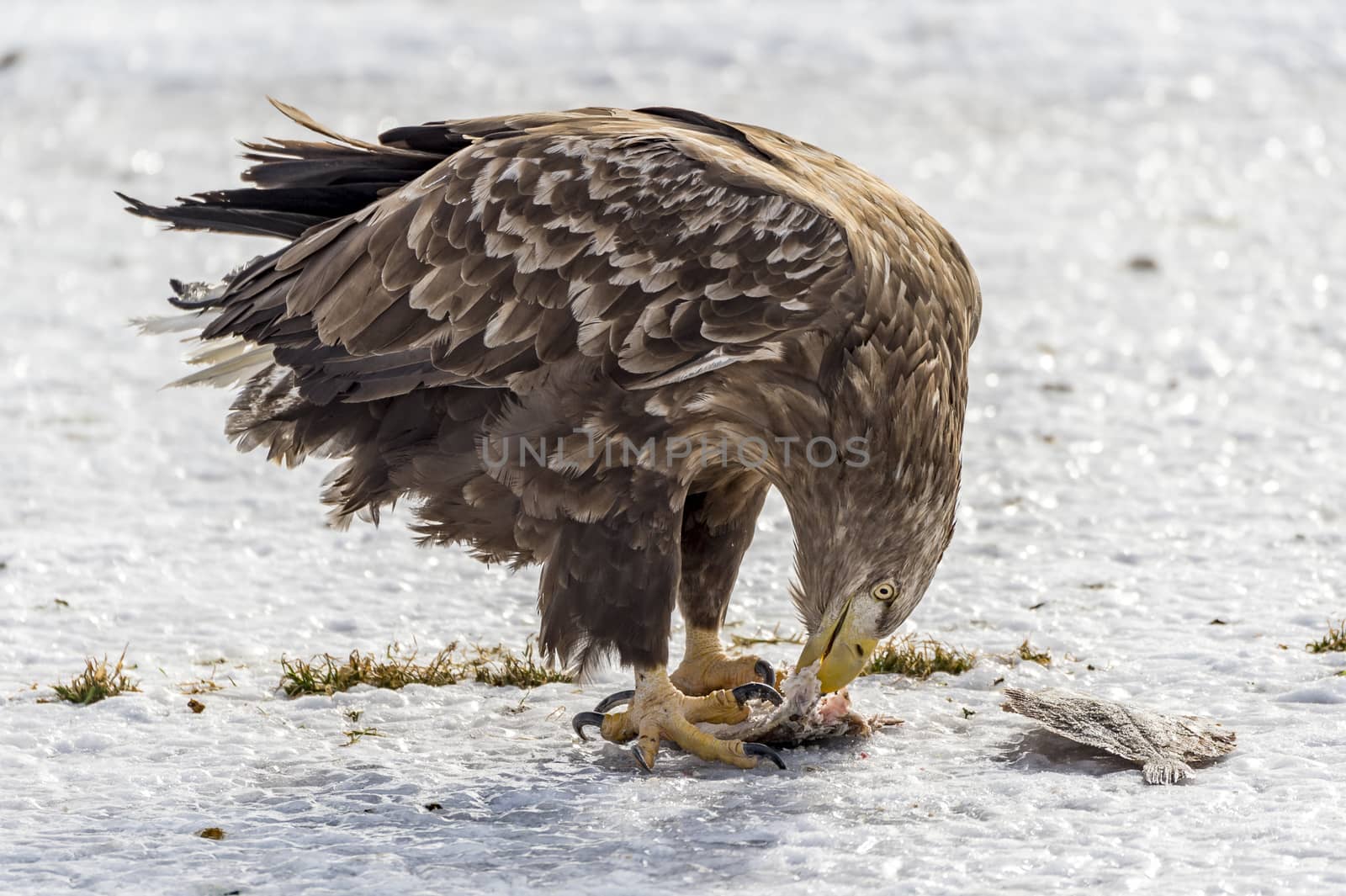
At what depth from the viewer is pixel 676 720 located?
15.1 ft

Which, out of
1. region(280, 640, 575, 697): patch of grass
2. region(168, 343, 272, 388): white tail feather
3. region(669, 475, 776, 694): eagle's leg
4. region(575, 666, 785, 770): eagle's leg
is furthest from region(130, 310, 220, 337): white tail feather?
region(575, 666, 785, 770): eagle's leg

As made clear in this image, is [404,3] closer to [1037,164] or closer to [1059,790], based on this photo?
[1037,164]

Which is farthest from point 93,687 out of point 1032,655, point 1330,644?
point 1330,644

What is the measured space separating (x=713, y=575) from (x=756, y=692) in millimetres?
521

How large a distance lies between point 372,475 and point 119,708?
3.54 feet

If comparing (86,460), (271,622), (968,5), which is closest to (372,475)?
(271,622)

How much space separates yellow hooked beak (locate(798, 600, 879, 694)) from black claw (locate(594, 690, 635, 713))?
60 centimetres

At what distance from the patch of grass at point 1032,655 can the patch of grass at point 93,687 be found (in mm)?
2921

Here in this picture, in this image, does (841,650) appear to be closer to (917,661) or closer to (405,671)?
(917,661)

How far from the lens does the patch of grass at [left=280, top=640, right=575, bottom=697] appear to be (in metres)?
5.11

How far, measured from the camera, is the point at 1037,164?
1331cm

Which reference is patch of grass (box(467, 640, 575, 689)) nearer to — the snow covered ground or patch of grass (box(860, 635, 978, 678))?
the snow covered ground

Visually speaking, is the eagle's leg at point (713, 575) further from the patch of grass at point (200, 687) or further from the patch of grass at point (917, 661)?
the patch of grass at point (200, 687)

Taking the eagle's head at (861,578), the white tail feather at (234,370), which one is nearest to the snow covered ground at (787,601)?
the eagle's head at (861,578)
